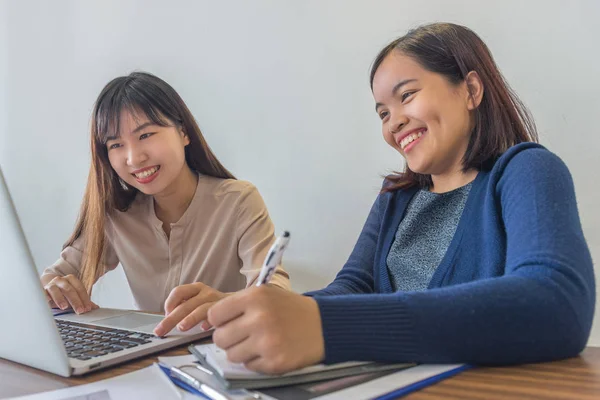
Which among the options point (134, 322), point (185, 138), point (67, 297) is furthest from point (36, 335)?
point (185, 138)

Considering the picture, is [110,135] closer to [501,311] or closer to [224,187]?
[224,187]

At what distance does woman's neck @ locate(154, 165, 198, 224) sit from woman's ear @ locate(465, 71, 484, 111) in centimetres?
70

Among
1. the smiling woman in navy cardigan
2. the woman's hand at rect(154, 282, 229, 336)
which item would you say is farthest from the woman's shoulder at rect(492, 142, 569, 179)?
the woman's hand at rect(154, 282, 229, 336)

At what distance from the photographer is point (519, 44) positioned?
1097 mm

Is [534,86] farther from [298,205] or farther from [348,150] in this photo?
[298,205]

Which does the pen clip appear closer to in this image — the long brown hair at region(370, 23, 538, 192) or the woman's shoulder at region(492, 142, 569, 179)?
the woman's shoulder at region(492, 142, 569, 179)

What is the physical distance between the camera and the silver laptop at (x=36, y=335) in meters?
0.48

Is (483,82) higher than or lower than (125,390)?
higher

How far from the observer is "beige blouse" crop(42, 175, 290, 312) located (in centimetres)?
117

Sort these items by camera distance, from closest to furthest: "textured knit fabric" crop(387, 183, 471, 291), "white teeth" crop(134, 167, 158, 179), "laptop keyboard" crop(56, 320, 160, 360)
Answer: "laptop keyboard" crop(56, 320, 160, 360), "textured knit fabric" crop(387, 183, 471, 291), "white teeth" crop(134, 167, 158, 179)

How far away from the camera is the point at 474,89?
877 mm

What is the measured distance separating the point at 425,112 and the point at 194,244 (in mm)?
632

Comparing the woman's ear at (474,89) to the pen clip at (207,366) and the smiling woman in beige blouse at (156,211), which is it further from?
the pen clip at (207,366)

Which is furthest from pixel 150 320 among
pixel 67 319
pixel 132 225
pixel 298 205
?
pixel 298 205
